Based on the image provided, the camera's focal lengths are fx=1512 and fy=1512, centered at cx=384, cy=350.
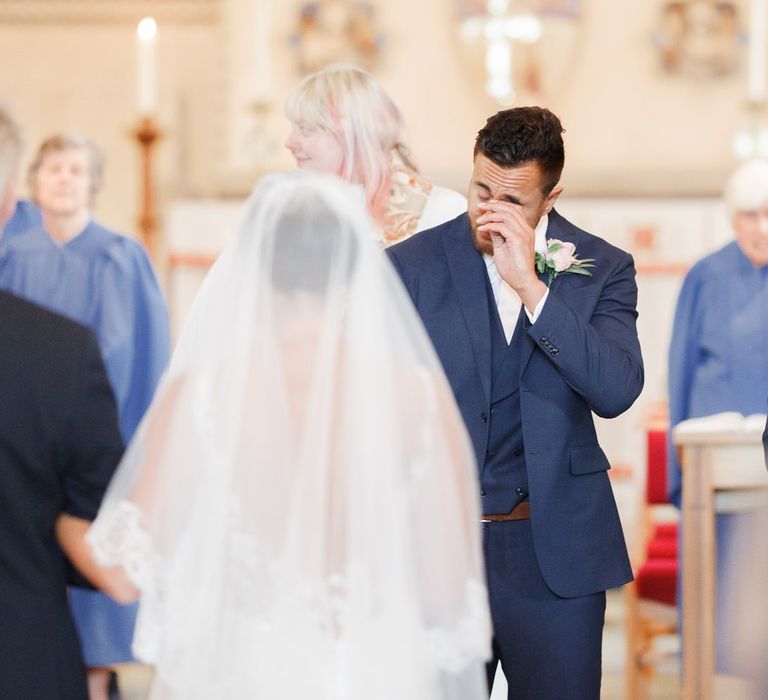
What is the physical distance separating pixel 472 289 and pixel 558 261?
20cm

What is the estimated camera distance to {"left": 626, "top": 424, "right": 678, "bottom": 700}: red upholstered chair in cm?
590

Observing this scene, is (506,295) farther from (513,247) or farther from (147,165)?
(147,165)

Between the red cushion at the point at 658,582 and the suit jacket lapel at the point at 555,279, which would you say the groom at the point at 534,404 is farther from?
the red cushion at the point at 658,582

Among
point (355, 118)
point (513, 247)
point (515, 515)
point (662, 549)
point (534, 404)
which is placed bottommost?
point (662, 549)

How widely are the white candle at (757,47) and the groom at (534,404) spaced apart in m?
4.24

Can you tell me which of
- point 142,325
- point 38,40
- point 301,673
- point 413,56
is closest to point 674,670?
point 142,325

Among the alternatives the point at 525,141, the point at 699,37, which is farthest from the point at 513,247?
the point at 699,37

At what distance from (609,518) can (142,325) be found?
249 centimetres

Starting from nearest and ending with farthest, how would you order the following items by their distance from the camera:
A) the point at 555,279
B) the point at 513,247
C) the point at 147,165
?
the point at 513,247, the point at 555,279, the point at 147,165

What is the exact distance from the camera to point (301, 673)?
2535 millimetres

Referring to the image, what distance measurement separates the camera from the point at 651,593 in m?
5.95

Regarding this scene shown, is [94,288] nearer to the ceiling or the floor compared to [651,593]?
nearer to the ceiling

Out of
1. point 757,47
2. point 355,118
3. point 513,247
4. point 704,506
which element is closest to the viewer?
point 513,247

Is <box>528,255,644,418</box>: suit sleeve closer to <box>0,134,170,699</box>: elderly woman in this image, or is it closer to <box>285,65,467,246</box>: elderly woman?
<box>285,65,467,246</box>: elderly woman
